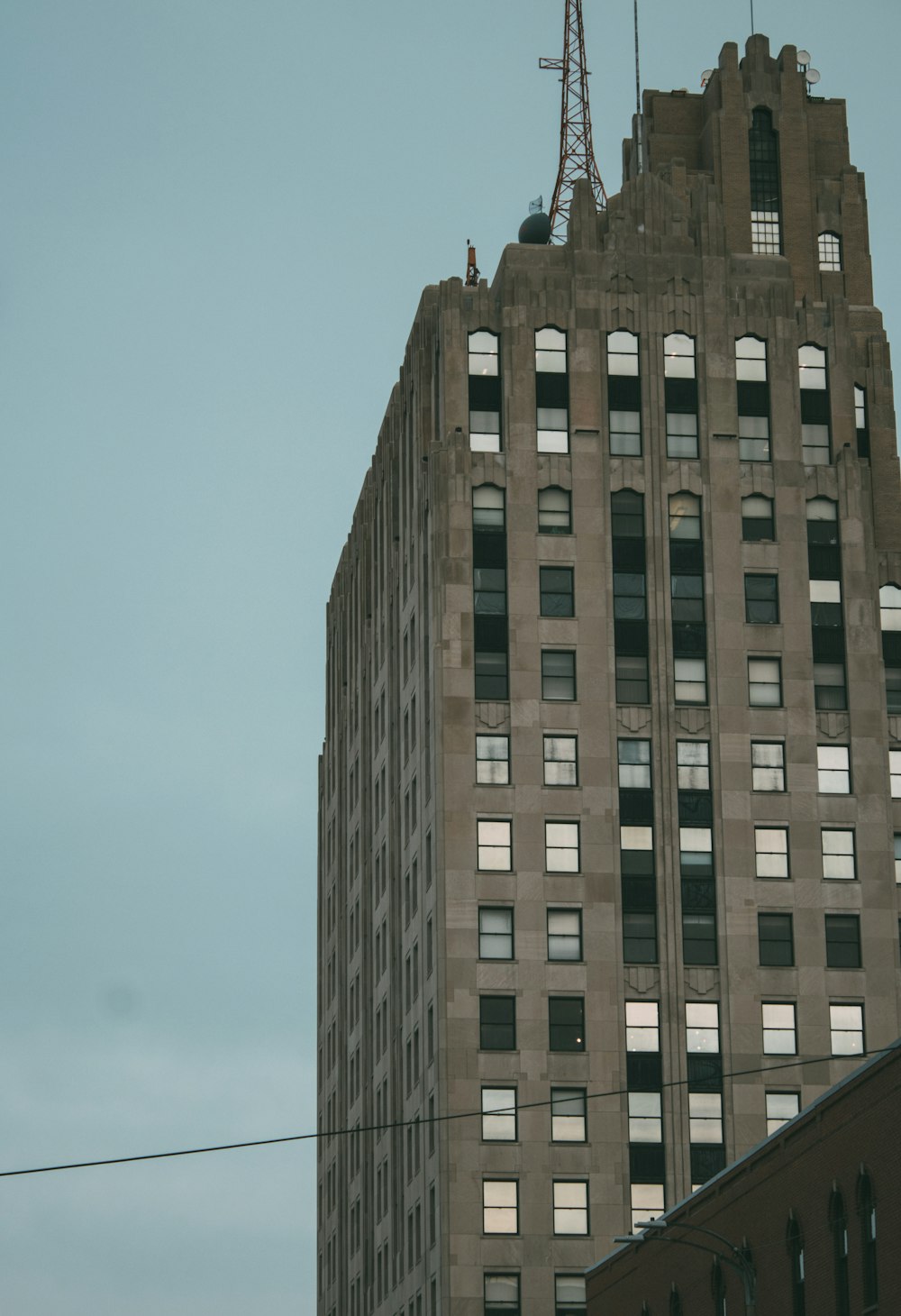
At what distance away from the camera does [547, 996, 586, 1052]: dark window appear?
315 ft

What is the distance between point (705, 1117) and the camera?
95.5 m

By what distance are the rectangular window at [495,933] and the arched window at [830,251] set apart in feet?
127

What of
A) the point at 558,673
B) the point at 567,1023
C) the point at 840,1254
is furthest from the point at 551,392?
the point at 840,1254

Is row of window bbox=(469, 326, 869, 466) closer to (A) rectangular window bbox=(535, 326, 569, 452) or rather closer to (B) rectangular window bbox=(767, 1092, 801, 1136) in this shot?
(A) rectangular window bbox=(535, 326, 569, 452)

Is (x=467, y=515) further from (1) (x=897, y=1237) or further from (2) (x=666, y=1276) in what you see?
(1) (x=897, y=1237)

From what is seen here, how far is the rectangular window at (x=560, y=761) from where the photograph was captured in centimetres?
10006

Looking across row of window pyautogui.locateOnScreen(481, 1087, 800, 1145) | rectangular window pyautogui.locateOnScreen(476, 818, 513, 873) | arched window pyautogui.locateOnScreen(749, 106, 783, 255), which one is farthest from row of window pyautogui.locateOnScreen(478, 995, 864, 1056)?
arched window pyautogui.locateOnScreen(749, 106, 783, 255)

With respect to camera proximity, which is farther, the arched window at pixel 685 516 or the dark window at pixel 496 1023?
the arched window at pixel 685 516

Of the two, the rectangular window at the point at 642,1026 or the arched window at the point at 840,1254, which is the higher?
the rectangular window at the point at 642,1026

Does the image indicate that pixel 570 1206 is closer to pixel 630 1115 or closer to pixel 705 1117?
pixel 630 1115

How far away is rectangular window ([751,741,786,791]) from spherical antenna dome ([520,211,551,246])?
28385 mm

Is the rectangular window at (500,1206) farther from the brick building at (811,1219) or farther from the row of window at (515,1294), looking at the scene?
the brick building at (811,1219)

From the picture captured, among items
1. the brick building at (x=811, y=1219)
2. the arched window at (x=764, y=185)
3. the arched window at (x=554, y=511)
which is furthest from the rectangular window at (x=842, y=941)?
the arched window at (x=764, y=185)

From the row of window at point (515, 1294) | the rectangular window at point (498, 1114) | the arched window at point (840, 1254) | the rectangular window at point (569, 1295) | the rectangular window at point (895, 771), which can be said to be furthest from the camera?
the rectangular window at point (895, 771)
